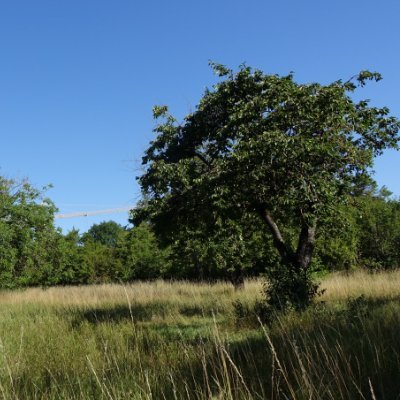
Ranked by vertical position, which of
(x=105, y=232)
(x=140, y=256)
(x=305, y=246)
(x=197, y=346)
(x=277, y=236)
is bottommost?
(x=197, y=346)

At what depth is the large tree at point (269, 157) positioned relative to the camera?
9.77 meters

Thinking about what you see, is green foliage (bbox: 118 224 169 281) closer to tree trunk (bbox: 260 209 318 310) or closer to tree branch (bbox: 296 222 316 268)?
tree trunk (bbox: 260 209 318 310)

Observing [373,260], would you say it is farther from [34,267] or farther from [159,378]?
[159,378]

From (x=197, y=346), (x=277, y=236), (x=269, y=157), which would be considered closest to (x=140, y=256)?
(x=277, y=236)

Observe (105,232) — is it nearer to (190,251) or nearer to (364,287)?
(190,251)

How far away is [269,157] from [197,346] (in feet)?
16.1

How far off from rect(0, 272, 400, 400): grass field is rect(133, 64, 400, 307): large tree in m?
2.14

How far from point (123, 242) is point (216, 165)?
941 inches

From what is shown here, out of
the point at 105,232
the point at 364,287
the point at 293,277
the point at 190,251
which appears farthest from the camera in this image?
the point at 105,232

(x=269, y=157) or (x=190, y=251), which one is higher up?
(x=269, y=157)

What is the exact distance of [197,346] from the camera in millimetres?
5684

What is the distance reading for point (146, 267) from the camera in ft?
104

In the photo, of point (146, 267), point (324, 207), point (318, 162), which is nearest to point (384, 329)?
point (324, 207)

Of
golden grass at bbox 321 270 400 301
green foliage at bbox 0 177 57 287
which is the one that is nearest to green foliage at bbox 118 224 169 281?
green foliage at bbox 0 177 57 287
